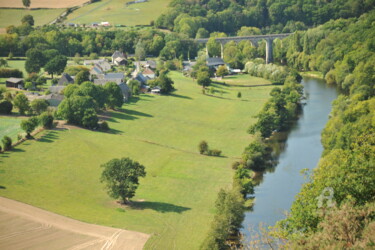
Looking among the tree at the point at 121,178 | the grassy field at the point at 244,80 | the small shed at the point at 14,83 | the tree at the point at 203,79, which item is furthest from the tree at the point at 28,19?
the tree at the point at 121,178

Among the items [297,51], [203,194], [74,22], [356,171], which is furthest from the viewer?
[74,22]

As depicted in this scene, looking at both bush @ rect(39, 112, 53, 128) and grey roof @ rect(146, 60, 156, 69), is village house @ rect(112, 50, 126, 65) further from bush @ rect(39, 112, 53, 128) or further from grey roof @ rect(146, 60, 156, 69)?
bush @ rect(39, 112, 53, 128)

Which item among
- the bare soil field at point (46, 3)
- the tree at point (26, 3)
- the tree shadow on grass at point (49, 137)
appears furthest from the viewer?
the bare soil field at point (46, 3)

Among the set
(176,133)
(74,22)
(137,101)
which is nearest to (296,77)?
(137,101)

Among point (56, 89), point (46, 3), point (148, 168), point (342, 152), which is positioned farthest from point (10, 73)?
point (46, 3)

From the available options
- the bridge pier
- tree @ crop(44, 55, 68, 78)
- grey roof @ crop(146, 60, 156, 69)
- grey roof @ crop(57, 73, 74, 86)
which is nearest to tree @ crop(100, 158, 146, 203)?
grey roof @ crop(57, 73, 74, 86)

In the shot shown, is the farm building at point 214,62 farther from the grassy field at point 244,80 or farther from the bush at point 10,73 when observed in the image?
the bush at point 10,73

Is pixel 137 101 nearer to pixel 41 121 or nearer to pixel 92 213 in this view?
pixel 41 121
